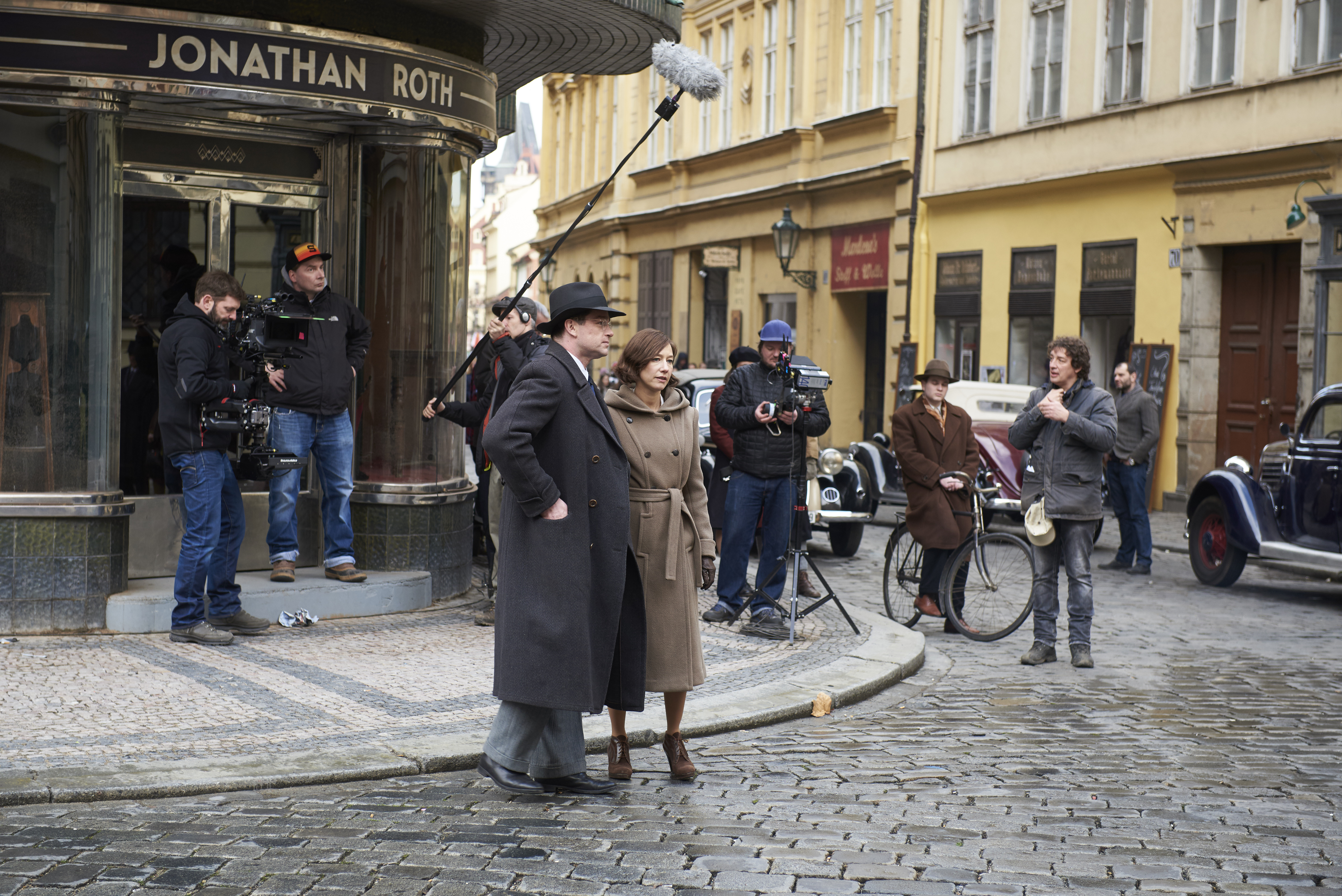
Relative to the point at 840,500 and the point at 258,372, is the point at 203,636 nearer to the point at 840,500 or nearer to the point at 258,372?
the point at 258,372

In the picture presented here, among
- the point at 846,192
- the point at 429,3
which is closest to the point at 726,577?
the point at 429,3

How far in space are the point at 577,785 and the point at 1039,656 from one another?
3.97 m

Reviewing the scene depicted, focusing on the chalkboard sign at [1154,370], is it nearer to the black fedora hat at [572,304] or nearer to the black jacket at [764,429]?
the black jacket at [764,429]

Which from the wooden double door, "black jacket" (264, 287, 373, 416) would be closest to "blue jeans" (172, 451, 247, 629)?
"black jacket" (264, 287, 373, 416)

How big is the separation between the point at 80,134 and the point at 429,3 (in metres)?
2.23

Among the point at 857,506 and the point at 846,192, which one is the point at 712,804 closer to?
the point at 857,506

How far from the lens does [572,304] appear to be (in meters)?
5.82

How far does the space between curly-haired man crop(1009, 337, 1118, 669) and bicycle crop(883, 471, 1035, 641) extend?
0.47 meters

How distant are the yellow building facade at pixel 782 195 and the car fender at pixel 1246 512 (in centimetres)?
1238

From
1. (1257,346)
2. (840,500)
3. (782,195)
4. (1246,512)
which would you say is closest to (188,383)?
(840,500)

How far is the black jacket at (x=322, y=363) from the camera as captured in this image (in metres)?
9.34

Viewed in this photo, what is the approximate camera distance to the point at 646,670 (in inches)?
238

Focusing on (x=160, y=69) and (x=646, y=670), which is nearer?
(x=646, y=670)

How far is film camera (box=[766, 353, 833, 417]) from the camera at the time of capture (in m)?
9.50
